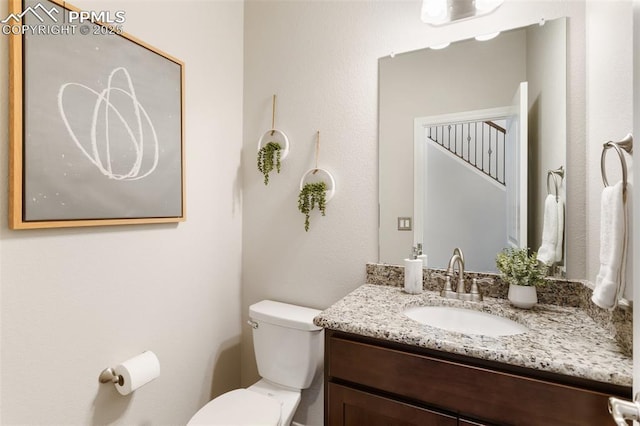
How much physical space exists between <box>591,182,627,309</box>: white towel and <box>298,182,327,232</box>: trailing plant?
109 cm

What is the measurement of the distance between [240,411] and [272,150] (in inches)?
49.5

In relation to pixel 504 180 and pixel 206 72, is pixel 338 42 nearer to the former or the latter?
pixel 206 72

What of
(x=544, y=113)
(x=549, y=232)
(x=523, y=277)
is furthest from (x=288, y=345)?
(x=544, y=113)

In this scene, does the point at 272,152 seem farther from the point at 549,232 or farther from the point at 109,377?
the point at 549,232

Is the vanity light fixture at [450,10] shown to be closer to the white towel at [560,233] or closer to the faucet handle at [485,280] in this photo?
the white towel at [560,233]

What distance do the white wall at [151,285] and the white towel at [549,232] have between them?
5.01 ft

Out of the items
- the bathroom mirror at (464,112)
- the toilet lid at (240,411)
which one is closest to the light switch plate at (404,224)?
the bathroom mirror at (464,112)

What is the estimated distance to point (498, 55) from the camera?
51.7 inches

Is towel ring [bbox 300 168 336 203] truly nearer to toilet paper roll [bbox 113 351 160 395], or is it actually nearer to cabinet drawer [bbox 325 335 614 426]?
cabinet drawer [bbox 325 335 614 426]

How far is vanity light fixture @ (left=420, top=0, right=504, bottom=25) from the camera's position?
4.29ft

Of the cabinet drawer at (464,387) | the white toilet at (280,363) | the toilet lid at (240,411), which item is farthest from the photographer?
the white toilet at (280,363)

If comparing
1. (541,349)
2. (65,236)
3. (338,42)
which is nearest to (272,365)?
(65,236)

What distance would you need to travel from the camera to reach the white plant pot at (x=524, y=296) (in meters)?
1.15

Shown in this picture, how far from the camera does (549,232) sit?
4.05 feet
